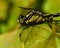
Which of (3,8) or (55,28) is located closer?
(55,28)

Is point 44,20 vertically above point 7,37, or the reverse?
point 44,20

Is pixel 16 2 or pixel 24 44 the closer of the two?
pixel 24 44

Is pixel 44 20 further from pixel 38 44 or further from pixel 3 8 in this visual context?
pixel 3 8

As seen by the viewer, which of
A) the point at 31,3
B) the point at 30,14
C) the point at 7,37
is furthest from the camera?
the point at 31,3

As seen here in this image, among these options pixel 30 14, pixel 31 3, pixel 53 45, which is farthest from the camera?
pixel 31 3

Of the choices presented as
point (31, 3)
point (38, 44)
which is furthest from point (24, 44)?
point (31, 3)

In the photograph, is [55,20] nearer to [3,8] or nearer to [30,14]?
[30,14]

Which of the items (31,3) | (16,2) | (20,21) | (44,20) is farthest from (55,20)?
(16,2)

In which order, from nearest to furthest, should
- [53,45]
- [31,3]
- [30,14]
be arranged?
[53,45], [30,14], [31,3]

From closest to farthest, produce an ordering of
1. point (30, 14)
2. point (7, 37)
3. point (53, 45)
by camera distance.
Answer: point (53, 45), point (30, 14), point (7, 37)
